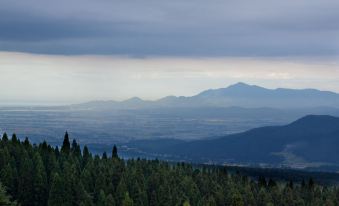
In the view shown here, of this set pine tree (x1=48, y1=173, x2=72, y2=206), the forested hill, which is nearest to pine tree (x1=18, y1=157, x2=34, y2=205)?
the forested hill

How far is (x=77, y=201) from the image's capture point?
325 ft

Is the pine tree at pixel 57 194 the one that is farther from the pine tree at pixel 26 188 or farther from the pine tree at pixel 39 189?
the pine tree at pixel 26 188

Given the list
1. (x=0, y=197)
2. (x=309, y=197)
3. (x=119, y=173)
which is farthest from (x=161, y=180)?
(x=0, y=197)

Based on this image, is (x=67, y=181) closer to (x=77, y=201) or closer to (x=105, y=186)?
(x=77, y=201)

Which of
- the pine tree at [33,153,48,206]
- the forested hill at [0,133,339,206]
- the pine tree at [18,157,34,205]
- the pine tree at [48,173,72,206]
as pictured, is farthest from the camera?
the pine tree at [33,153,48,206]

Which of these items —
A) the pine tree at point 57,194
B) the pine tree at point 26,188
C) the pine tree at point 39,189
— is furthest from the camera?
the pine tree at point 39,189

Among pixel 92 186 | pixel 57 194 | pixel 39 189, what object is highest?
pixel 57 194

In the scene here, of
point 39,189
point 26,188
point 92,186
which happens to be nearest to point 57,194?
point 39,189

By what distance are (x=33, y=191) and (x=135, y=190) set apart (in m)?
21.5

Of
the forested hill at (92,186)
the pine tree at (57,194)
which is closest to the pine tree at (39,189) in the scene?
the forested hill at (92,186)

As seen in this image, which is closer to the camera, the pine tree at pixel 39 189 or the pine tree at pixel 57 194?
the pine tree at pixel 57 194

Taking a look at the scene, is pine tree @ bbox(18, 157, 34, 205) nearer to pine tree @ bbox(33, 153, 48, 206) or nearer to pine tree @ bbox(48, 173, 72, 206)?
pine tree @ bbox(33, 153, 48, 206)

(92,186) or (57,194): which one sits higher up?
(57,194)

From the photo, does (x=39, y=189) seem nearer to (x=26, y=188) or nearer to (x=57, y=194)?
Result: (x=26, y=188)
